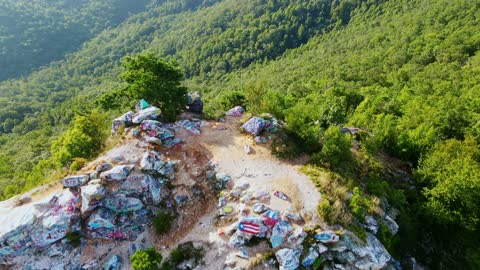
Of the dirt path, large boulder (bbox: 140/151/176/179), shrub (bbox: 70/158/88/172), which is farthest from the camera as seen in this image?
shrub (bbox: 70/158/88/172)

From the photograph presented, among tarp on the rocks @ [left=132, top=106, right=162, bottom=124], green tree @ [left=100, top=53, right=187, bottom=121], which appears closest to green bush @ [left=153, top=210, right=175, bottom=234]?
tarp on the rocks @ [left=132, top=106, right=162, bottom=124]

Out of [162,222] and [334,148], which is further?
[334,148]

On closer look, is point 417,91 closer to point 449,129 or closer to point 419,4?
point 449,129

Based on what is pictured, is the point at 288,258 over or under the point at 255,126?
under

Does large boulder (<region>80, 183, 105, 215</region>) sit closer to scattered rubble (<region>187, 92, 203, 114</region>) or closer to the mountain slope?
scattered rubble (<region>187, 92, 203, 114</region>)

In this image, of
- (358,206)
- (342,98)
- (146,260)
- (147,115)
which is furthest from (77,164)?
(342,98)

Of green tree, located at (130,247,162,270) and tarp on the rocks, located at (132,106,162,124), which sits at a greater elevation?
tarp on the rocks, located at (132,106,162,124)

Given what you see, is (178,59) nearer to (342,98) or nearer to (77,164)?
(342,98)
